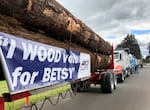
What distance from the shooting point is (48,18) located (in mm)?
6383

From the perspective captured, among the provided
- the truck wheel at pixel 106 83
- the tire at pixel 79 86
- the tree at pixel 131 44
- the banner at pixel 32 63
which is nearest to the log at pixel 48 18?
the banner at pixel 32 63

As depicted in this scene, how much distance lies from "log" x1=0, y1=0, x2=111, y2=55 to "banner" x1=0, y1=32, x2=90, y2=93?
0.64 m

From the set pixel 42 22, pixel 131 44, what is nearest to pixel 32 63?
pixel 42 22

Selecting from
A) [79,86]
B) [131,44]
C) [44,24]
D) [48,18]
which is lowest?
[79,86]

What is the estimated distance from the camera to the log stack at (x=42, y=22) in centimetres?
507

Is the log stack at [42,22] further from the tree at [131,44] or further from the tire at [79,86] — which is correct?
the tree at [131,44]

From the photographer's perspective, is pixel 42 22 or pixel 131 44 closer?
pixel 42 22

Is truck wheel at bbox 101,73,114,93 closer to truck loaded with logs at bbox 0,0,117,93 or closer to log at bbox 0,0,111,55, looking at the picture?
truck loaded with logs at bbox 0,0,117,93

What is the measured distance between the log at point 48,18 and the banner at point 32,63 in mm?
637

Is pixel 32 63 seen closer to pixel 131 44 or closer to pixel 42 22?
pixel 42 22

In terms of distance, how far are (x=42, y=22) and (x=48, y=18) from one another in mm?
226

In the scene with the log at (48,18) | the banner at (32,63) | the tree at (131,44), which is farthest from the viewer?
the tree at (131,44)

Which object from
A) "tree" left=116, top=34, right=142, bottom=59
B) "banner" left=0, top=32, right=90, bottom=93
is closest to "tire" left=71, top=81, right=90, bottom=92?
"banner" left=0, top=32, right=90, bottom=93

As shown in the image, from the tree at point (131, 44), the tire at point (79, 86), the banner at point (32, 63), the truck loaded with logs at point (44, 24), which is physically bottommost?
the tire at point (79, 86)
